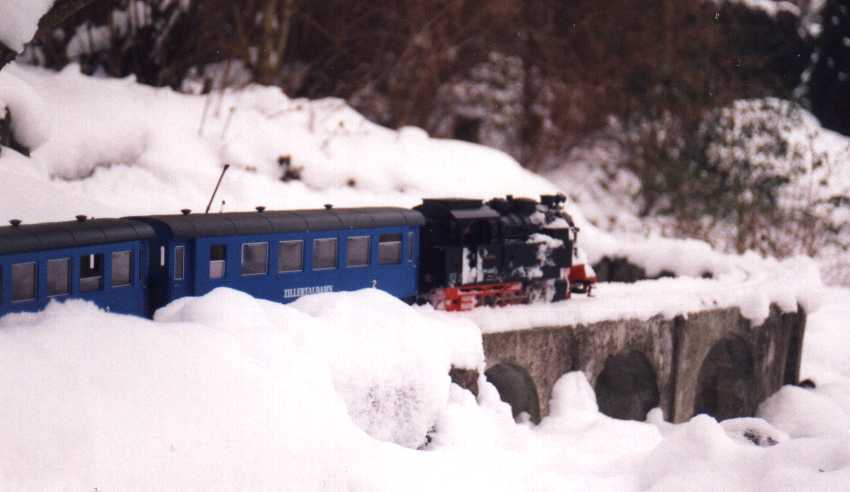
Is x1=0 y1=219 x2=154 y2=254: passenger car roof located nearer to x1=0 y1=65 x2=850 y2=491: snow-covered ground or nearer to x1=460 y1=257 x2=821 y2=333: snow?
x1=0 y1=65 x2=850 y2=491: snow-covered ground

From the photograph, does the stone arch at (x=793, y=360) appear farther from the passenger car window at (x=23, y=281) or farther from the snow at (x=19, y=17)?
the snow at (x=19, y=17)

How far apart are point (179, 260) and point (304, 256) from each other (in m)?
2.10

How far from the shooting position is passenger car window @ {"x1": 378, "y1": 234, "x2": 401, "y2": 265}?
1895 cm

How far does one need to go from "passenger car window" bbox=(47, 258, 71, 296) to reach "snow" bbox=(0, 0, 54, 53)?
275cm

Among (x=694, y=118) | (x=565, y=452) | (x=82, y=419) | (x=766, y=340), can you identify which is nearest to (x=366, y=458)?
(x=82, y=419)

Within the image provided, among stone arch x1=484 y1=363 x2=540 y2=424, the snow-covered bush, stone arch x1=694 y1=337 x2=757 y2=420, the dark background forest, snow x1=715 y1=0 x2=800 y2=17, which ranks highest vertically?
snow x1=715 y1=0 x2=800 y2=17

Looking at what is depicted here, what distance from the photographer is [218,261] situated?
1664cm

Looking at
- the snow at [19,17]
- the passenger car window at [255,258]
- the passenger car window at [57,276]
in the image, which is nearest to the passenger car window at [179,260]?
the passenger car window at [255,258]

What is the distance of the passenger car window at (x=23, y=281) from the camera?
13.9 meters

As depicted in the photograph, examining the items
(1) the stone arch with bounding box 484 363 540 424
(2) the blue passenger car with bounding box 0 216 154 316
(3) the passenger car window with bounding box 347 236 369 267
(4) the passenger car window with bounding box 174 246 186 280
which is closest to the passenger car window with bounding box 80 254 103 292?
(2) the blue passenger car with bounding box 0 216 154 316

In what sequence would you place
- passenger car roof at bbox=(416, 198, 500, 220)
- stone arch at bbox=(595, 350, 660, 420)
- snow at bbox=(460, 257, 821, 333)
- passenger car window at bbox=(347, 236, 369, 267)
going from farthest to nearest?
stone arch at bbox=(595, 350, 660, 420) < snow at bbox=(460, 257, 821, 333) < passenger car roof at bbox=(416, 198, 500, 220) < passenger car window at bbox=(347, 236, 369, 267)

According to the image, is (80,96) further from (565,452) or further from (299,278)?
(565,452)

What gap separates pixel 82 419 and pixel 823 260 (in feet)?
109

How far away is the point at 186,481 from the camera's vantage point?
11805 millimetres
